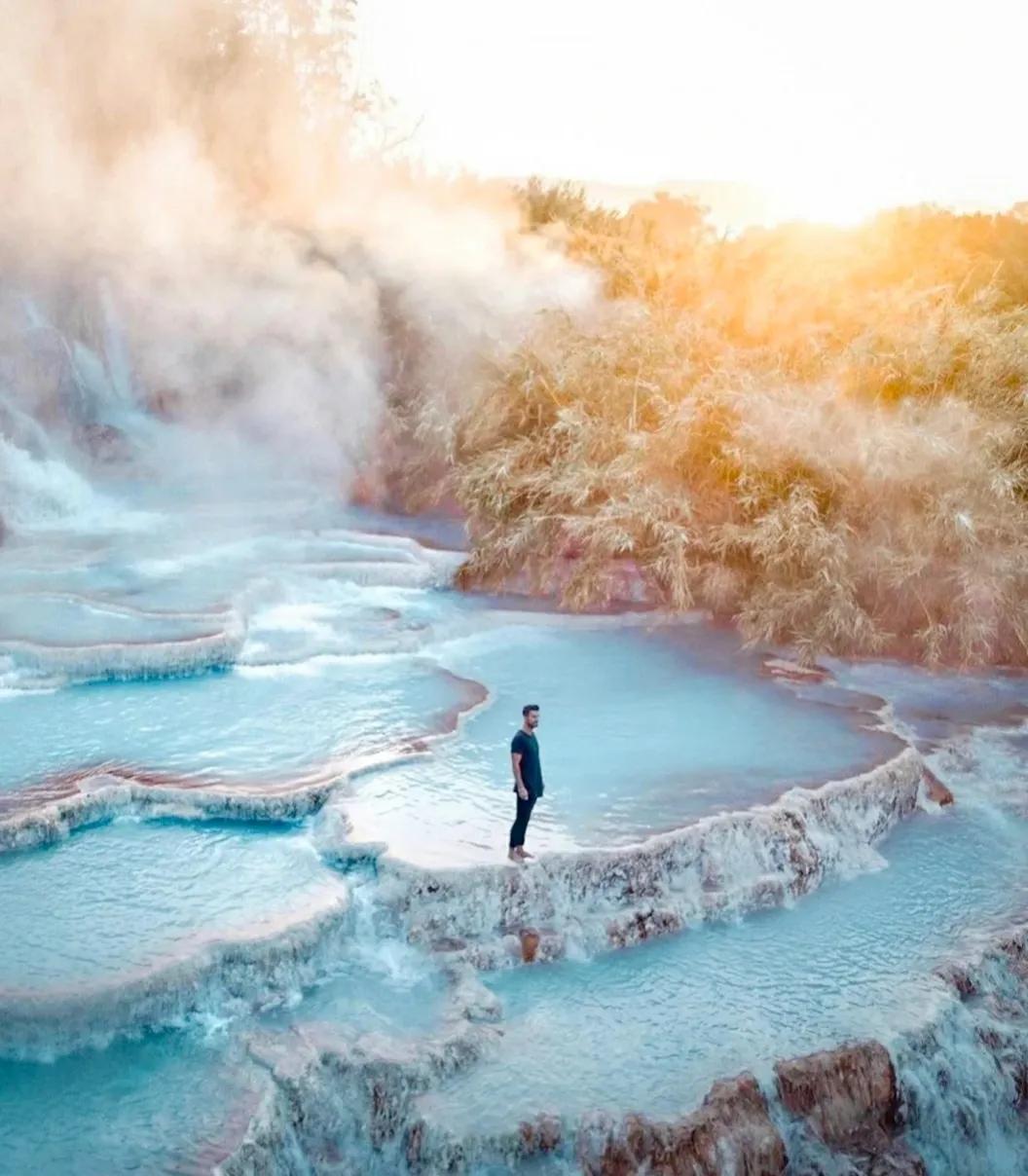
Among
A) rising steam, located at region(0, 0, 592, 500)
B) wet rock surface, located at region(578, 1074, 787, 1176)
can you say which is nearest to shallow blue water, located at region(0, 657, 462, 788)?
wet rock surface, located at region(578, 1074, 787, 1176)

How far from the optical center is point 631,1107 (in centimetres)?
495

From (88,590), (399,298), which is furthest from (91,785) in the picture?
(399,298)

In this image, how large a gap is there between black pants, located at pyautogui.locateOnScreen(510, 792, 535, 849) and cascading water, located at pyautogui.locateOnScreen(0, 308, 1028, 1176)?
15 cm

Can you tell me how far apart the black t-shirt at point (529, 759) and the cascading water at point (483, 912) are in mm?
598

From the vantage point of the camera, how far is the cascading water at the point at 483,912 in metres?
4.92

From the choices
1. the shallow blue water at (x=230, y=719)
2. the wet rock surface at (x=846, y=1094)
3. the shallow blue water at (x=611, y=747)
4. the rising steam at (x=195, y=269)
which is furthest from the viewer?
the rising steam at (x=195, y=269)

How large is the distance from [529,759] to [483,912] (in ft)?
3.05

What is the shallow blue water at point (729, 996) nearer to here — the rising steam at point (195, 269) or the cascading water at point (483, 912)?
the cascading water at point (483, 912)

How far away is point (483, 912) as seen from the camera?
19.9 ft

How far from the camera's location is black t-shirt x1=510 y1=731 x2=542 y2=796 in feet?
18.8

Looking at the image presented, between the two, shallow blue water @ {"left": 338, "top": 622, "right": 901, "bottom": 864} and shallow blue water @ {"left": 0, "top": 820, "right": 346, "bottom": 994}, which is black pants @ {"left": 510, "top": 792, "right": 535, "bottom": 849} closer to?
shallow blue water @ {"left": 338, "top": 622, "right": 901, "bottom": 864}

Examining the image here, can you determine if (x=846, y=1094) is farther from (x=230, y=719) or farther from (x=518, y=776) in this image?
(x=230, y=719)

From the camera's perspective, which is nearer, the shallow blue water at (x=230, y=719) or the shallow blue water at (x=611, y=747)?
the shallow blue water at (x=611, y=747)

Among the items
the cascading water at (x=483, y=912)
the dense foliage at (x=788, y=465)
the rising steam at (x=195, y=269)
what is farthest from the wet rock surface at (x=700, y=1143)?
the rising steam at (x=195, y=269)
